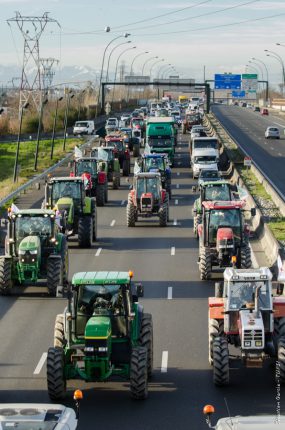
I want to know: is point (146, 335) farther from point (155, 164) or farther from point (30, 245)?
point (155, 164)

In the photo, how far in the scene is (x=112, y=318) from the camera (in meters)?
20.0

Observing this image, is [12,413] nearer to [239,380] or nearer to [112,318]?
[112,318]

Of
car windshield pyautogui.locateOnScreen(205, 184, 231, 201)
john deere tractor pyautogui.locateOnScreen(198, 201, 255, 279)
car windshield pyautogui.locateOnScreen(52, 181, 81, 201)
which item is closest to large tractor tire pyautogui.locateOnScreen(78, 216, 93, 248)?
car windshield pyautogui.locateOnScreen(52, 181, 81, 201)

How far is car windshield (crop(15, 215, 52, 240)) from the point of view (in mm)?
31172

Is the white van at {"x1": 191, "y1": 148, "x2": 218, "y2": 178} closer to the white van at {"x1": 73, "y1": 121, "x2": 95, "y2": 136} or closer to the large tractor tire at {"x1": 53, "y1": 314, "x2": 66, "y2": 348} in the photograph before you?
the white van at {"x1": 73, "y1": 121, "x2": 95, "y2": 136}

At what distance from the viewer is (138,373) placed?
19594 millimetres

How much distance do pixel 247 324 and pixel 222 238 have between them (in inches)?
480

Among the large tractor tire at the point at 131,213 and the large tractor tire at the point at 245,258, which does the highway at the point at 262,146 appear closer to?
the large tractor tire at the point at 131,213

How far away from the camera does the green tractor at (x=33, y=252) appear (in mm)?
30212

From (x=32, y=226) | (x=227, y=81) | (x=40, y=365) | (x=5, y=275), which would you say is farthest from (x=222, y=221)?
(x=227, y=81)

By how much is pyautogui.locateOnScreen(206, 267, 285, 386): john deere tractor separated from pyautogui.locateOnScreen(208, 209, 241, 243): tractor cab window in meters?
11.6

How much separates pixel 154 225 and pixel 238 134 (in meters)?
69.3

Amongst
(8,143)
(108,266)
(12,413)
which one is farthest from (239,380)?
(8,143)

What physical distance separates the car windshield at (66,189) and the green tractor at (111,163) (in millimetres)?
20289
